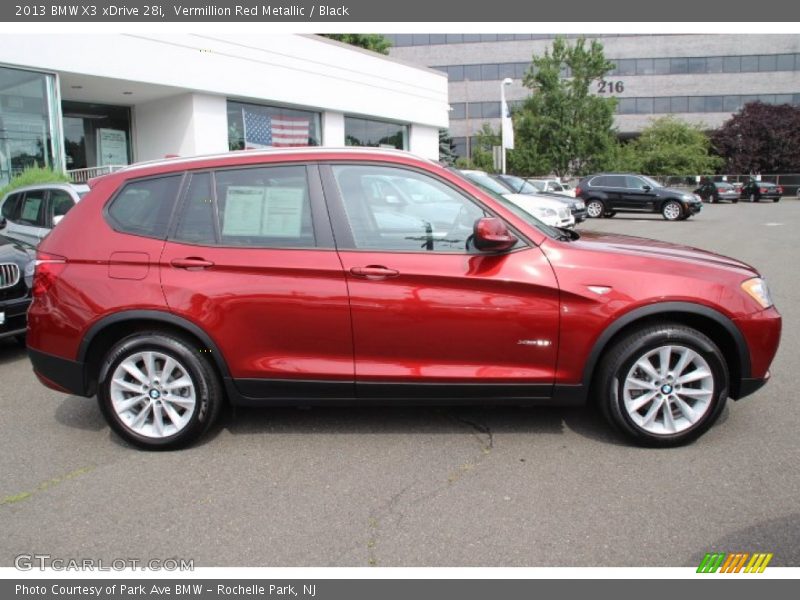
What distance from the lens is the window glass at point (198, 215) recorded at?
13.7 ft

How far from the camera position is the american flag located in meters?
21.3

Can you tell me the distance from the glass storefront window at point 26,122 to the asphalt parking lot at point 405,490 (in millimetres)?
12495

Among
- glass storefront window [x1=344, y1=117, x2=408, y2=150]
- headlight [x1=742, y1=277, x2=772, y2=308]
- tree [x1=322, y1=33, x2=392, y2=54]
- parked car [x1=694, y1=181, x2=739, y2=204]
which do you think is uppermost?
tree [x1=322, y1=33, x2=392, y2=54]

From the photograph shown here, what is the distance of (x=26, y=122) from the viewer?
50.9 ft

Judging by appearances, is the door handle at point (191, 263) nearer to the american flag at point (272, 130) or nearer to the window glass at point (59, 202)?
the window glass at point (59, 202)

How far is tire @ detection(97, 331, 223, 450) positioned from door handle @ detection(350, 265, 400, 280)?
3.70 feet

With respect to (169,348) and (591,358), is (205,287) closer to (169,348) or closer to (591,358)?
(169,348)

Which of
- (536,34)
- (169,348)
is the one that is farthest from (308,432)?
(536,34)

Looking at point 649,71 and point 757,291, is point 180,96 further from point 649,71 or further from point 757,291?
point 649,71

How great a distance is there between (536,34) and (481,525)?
68615 mm

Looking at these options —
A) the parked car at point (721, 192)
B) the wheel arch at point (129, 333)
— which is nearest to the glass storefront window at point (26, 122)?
the wheel arch at point (129, 333)

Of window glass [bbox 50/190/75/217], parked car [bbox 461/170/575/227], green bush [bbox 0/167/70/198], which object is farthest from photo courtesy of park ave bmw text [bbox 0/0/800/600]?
parked car [bbox 461/170/575/227]

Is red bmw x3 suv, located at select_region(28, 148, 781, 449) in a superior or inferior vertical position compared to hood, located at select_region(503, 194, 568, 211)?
inferior

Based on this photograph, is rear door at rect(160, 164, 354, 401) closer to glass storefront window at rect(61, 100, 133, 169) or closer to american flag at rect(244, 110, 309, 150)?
glass storefront window at rect(61, 100, 133, 169)
